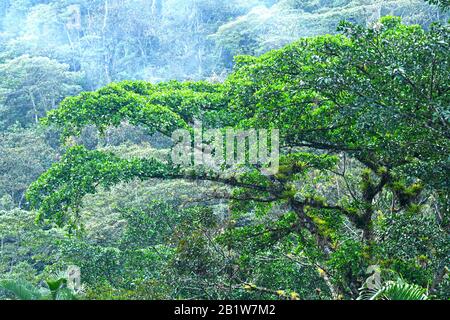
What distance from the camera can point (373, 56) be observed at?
5.52 metres

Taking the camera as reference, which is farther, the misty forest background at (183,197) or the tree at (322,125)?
the misty forest background at (183,197)

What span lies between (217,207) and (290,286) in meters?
7.43

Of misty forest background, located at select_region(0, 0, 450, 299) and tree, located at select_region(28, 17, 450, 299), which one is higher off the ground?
tree, located at select_region(28, 17, 450, 299)

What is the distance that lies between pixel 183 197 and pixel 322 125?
27.2ft

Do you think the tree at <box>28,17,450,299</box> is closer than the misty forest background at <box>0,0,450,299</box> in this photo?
Yes

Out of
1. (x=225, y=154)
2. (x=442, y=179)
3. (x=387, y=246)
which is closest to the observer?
(x=442, y=179)

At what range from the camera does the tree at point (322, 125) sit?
5.47 m

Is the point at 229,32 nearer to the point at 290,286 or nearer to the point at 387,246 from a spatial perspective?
the point at 290,286

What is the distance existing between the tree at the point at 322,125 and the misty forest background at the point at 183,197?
44 mm

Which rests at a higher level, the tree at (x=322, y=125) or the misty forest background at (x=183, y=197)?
the tree at (x=322, y=125)

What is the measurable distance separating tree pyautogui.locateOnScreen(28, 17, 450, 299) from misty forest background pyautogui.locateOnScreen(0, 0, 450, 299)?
0.14ft

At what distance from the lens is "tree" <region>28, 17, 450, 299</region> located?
5469mm
